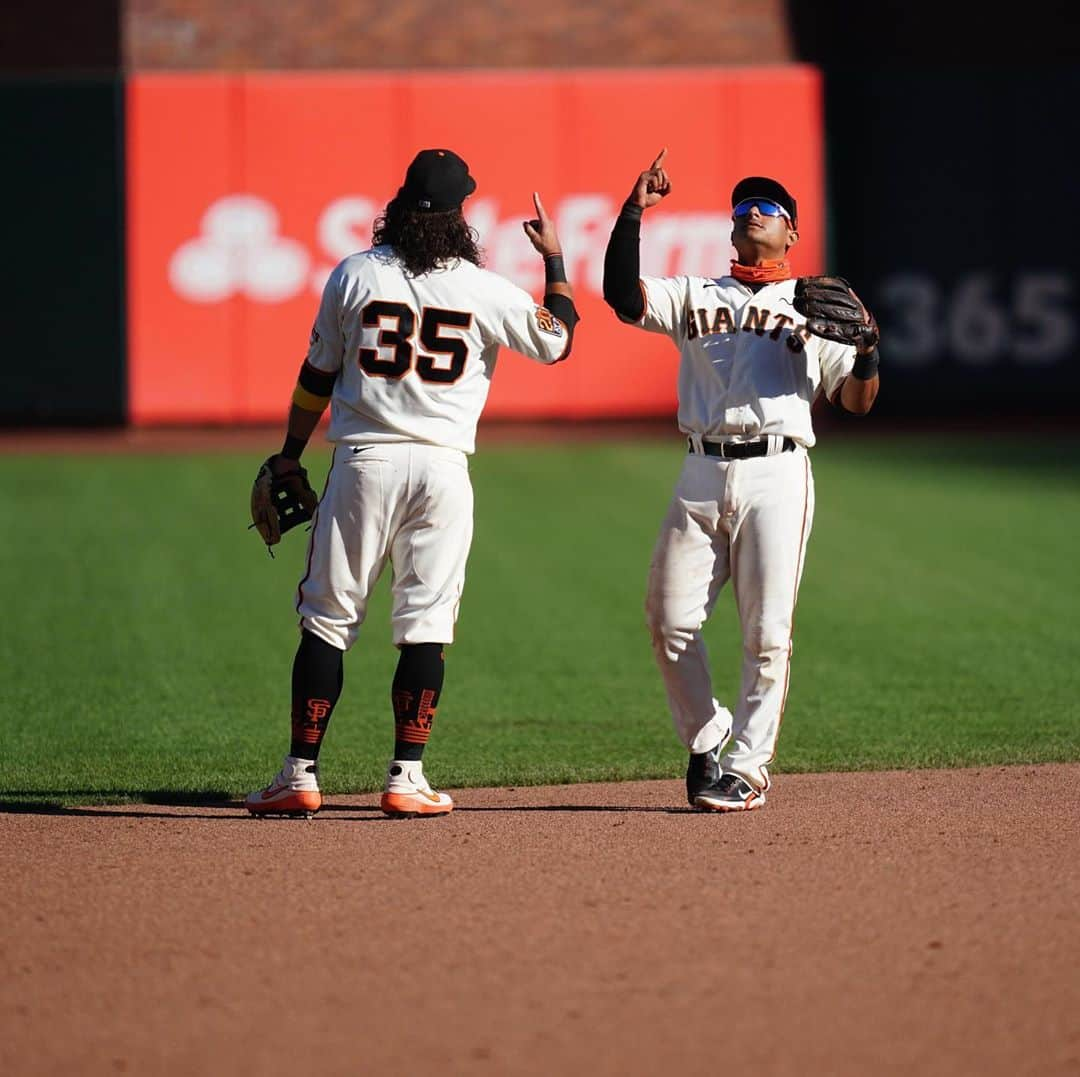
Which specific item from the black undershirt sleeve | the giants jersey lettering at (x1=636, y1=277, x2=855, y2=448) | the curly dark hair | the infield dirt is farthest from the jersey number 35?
the infield dirt

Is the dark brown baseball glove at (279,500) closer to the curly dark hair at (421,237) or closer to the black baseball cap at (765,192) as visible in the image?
the curly dark hair at (421,237)

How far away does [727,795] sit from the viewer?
19.2 feet

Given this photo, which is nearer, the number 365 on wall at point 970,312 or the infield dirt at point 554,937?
the infield dirt at point 554,937

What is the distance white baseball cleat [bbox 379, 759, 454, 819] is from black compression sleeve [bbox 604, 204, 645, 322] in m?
1.55

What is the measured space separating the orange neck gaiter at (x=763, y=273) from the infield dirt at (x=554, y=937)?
1644 millimetres

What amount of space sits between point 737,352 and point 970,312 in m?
13.1

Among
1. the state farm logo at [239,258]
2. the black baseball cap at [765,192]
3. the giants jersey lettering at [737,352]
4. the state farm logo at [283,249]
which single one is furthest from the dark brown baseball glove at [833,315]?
the state farm logo at [239,258]

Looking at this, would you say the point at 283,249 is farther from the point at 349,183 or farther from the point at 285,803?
the point at 285,803

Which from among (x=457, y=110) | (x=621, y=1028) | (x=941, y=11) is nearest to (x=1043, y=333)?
(x=941, y=11)

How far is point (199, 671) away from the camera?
28.3 feet

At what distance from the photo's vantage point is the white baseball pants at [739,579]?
5.77m

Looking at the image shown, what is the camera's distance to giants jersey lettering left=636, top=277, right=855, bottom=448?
577cm

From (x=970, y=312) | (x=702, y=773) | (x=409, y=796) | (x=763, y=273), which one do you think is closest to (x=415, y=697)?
(x=409, y=796)

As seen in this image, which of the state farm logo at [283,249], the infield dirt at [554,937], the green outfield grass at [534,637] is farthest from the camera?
the state farm logo at [283,249]
